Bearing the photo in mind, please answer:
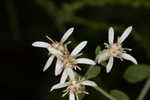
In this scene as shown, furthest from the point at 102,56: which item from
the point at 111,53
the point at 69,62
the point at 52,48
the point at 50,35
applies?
the point at 50,35

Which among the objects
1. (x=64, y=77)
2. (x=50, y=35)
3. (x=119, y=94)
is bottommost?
(x=119, y=94)

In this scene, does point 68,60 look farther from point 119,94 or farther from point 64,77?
point 119,94

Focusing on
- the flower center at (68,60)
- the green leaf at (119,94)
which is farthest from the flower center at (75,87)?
the green leaf at (119,94)

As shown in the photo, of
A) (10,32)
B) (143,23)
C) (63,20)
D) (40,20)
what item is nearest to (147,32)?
(143,23)

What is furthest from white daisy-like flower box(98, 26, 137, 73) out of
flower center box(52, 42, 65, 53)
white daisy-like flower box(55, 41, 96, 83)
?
flower center box(52, 42, 65, 53)

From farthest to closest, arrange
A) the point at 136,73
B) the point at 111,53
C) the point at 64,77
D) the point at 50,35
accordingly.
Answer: the point at 50,35 < the point at 136,73 < the point at 111,53 < the point at 64,77
